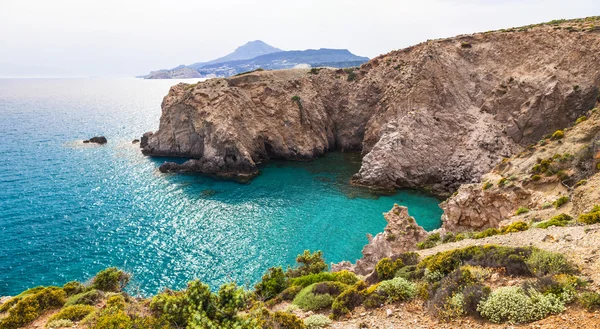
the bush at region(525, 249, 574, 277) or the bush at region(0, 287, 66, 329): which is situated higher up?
the bush at region(525, 249, 574, 277)

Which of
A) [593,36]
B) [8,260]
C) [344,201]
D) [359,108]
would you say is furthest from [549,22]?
[8,260]

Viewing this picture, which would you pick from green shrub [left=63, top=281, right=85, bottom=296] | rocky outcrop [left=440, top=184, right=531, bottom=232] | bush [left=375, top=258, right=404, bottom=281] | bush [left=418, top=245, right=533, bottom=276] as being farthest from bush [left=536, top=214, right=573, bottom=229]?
green shrub [left=63, top=281, right=85, bottom=296]

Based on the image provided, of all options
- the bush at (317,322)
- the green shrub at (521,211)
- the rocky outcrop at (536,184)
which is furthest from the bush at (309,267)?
the green shrub at (521,211)

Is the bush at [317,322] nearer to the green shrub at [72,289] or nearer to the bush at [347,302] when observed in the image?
the bush at [347,302]

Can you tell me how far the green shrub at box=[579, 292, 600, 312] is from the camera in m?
9.38

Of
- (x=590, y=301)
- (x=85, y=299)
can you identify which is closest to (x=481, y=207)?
(x=590, y=301)

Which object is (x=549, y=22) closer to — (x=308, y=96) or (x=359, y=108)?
(x=359, y=108)

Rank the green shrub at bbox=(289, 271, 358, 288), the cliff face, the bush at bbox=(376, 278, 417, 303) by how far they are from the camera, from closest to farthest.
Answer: the bush at bbox=(376, 278, 417, 303)
the green shrub at bbox=(289, 271, 358, 288)
the cliff face

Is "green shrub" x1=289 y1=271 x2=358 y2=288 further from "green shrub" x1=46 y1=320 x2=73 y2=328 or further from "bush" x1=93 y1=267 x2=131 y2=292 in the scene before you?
"bush" x1=93 y1=267 x2=131 y2=292

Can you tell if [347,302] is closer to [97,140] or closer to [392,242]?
[392,242]

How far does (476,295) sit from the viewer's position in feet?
36.8

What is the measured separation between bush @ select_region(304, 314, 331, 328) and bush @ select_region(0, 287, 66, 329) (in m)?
14.2

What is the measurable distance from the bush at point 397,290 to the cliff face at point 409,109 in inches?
1586

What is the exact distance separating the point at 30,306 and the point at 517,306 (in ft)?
71.8
